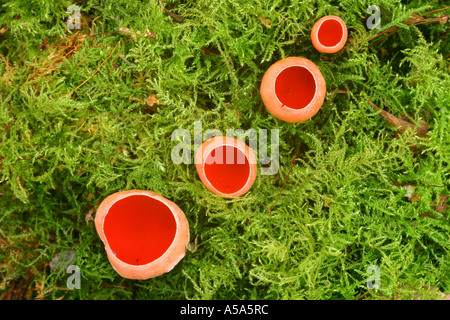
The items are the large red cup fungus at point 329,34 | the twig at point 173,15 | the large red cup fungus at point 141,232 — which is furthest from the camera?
the twig at point 173,15

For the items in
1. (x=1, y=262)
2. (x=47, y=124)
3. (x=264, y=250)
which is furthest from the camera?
(x=1, y=262)

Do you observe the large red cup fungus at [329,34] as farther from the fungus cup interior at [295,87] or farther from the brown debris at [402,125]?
the brown debris at [402,125]

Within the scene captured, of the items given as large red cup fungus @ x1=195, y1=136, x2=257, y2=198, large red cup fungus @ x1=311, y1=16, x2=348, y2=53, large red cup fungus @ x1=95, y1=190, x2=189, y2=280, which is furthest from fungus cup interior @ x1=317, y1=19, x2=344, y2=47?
large red cup fungus @ x1=95, y1=190, x2=189, y2=280

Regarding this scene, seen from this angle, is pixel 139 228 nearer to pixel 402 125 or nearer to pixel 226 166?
pixel 226 166

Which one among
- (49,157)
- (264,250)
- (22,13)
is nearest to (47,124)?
(49,157)

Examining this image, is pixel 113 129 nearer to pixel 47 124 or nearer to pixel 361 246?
pixel 47 124

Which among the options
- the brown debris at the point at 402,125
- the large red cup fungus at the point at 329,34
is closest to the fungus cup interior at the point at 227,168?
the large red cup fungus at the point at 329,34

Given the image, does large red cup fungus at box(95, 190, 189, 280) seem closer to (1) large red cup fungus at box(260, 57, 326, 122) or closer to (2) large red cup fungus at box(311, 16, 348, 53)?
(1) large red cup fungus at box(260, 57, 326, 122)

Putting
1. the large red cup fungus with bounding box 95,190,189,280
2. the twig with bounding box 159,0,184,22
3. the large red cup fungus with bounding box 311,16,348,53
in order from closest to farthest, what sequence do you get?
1. the large red cup fungus with bounding box 95,190,189,280
2. the large red cup fungus with bounding box 311,16,348,53
3. the twig with bounding box 159,0,184,22

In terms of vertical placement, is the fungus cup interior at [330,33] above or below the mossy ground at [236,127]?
above
